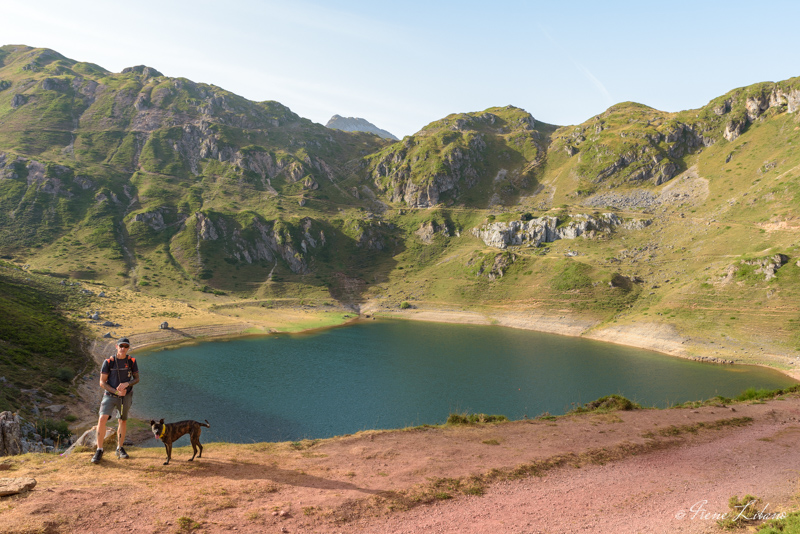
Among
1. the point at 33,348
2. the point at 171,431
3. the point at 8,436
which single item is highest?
the point at 171,431

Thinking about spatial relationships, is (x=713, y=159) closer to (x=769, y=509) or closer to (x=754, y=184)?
(x=754, y=184)

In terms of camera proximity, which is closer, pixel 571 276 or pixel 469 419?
pixel 469 419

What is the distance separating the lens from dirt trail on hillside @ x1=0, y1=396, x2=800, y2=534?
12266mm

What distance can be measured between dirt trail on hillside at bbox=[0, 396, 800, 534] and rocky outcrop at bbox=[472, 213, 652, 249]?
157m

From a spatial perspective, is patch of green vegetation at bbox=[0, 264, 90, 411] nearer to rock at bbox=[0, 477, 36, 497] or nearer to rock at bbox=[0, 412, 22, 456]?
rock at bbox=[0, 412, 22, 456]

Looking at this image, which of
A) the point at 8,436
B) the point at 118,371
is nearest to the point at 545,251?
the point at 118,371

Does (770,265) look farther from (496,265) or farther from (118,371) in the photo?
(118,371)

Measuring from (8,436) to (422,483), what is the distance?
23.7m

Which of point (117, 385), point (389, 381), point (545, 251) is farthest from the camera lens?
point (545, 251)
